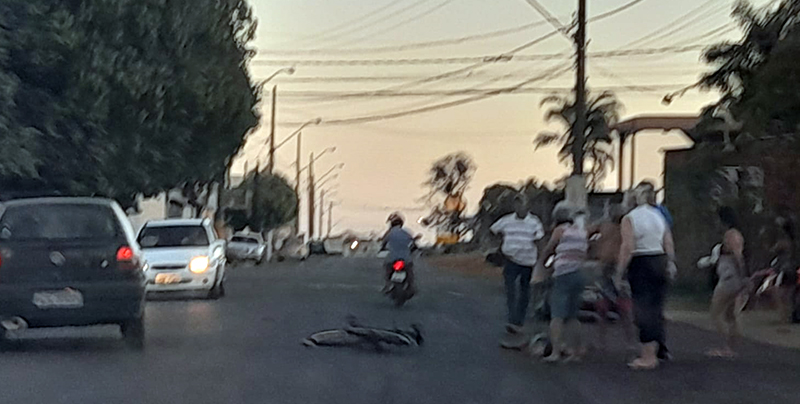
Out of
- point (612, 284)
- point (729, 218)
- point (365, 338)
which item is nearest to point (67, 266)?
point (365, 338)

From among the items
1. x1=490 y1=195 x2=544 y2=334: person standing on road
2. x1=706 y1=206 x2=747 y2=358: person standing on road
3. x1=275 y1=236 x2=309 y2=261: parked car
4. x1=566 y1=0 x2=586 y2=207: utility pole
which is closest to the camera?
x1=706 y1=206 x2=747 y2=358: person standing on road

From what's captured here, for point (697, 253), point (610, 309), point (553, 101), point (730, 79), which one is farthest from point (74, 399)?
point (553, 101)

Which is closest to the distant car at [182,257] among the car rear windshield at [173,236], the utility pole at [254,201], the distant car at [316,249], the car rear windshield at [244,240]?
the car rear windshield at [173,236]

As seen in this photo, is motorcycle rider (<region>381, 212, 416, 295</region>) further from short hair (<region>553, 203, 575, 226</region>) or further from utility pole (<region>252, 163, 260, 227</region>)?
utility pole (<region>252, 163, 260, 227</region>)

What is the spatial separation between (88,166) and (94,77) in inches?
121

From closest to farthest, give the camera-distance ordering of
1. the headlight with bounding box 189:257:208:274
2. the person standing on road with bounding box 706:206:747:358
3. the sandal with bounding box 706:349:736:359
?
1. the person standing on road with bounding box 706:206:747:358
2. the sandal with bounding box 706:349:736:359
3. the headlight with bounding box 189:257:208:274

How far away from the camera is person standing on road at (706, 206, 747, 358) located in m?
15.4

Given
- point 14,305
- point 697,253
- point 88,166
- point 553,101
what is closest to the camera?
point 14,305

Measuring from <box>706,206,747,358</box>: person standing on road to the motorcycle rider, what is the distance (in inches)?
352

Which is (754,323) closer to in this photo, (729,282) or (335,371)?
(729,282)

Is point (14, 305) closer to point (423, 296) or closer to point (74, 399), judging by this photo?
point (74, 399)

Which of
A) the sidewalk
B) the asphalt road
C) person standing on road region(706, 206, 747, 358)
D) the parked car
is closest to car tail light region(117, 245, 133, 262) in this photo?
the asphalt road

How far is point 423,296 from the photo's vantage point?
2953 cm

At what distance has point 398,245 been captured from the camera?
24578mm
